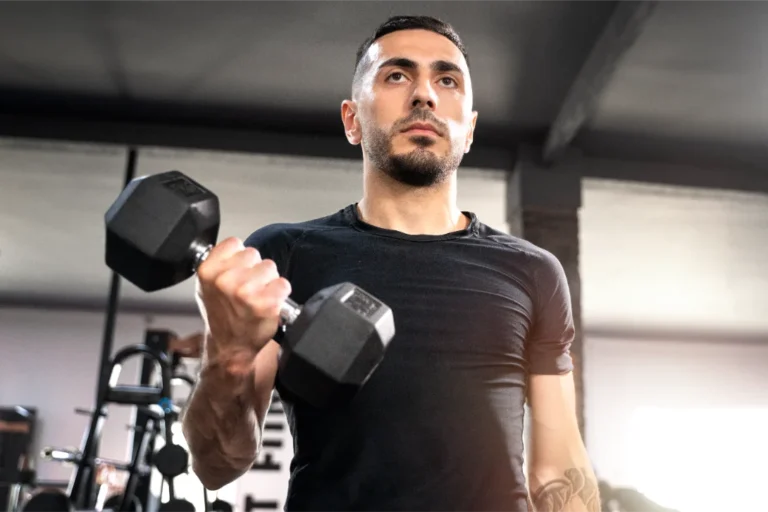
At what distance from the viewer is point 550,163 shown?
4195 mm

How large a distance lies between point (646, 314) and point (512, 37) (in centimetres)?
567

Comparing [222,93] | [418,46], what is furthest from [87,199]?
[418,46]

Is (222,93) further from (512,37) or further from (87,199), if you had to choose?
(87,199)

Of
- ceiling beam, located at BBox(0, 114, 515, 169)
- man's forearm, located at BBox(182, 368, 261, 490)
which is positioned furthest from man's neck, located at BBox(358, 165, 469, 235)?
ceiling beam, located at BBox(0, 114, 515, 169)

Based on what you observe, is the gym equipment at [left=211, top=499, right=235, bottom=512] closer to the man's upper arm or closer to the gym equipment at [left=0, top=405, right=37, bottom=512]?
the man's upper arm

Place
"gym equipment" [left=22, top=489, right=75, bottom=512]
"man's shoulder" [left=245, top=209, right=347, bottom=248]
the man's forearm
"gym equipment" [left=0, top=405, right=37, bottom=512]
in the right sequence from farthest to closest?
1. "gym equipment" [left=0, top=405, right=37, bottom=512]
2. "gym equipment" [left=22, top=489, right=75, bottom=512]
3. "man's shoulder" [left=245, top=209, right=347, bottom=248]
4. the man's forearm

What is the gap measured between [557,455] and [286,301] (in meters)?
0.62

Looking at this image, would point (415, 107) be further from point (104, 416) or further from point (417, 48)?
point (104, 416)

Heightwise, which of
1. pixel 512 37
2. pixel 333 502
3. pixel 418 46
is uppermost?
pixel 512 37

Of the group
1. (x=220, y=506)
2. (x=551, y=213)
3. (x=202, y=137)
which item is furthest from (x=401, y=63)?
(x=202, y=137)

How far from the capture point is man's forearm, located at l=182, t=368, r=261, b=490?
910mm

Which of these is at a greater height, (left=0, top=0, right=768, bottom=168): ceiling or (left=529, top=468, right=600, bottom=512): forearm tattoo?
(left=0, top=0, right=768, bottom=168): ceiling

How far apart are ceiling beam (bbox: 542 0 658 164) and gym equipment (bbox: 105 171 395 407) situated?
2.61 meters

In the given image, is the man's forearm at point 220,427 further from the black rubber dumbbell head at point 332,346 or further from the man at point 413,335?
the black rubber dumbbell head at point 332,346
